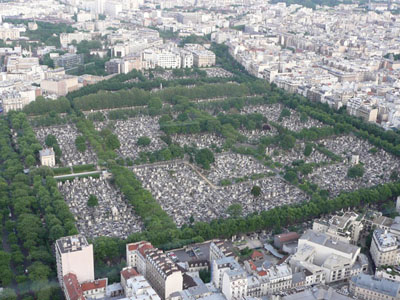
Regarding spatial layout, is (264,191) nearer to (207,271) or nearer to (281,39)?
(207,271)

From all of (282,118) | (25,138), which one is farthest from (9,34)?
(282,118)

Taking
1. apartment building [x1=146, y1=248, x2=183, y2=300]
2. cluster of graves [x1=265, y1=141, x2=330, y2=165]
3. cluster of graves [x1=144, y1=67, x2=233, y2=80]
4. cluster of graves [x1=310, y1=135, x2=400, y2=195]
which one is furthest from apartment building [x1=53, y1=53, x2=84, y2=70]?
apartment building [x1=146, y1=248, x2=183, y2=300]

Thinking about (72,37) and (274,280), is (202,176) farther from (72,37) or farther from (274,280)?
(72,37)

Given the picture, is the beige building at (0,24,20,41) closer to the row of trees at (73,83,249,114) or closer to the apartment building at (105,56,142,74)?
the apartment building at (105,56,142,74)

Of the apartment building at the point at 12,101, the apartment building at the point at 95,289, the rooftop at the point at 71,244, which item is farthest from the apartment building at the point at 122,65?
the apartment building at the point at 95,289

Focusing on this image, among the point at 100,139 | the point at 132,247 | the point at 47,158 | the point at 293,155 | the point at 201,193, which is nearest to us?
the point at 132,247
